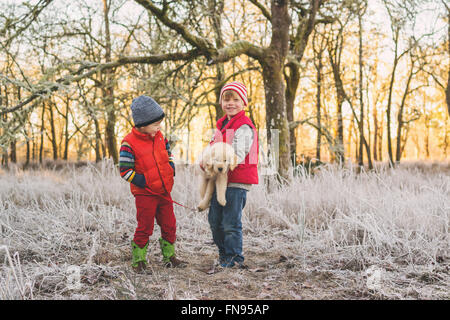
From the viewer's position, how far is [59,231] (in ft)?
12.5

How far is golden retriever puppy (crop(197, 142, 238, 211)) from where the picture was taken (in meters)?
2.72

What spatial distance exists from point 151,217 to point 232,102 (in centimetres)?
125

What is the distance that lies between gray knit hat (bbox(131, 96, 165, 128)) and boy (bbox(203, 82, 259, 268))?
23.3 inches

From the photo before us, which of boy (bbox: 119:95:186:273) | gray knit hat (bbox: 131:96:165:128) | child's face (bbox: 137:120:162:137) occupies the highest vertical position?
gray knit hat (bbox: 131:96:165:128)

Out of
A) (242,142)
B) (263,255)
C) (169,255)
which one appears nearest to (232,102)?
(242,142)

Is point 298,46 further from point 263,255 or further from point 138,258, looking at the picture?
point 138,258

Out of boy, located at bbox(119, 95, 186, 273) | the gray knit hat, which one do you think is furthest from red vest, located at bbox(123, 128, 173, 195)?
the gray knit hat

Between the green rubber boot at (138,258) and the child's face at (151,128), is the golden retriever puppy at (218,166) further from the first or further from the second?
the green rubber boot at (138,258)

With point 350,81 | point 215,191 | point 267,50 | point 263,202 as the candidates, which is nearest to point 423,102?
point 350,81

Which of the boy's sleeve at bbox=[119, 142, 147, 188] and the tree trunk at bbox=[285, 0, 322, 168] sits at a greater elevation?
the tree trunk at bbox=[285, 0, 322, 168]

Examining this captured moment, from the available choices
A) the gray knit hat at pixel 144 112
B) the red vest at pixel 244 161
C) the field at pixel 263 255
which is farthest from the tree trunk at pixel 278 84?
the gray knit hat at pixel 144 112

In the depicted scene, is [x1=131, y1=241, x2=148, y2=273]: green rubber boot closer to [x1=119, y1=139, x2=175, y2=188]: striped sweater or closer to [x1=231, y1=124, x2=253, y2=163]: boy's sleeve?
[x1=119, y1=139, x2=175, y2=188]: striped sweater

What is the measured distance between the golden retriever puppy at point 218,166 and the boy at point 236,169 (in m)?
0.10

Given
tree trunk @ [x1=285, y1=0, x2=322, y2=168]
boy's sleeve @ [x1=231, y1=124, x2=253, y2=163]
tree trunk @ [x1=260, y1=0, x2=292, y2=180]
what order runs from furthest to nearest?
tree trunk @ [x1=285, y1=0, x2=322, y2=168] < tree trunk @ [x1=260, y1=0, x2=292, y2=180] < boy's sleeve @ [x1=231, y1=124, x2=253, y2=163]
